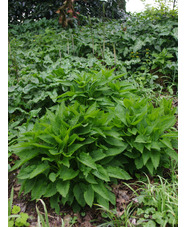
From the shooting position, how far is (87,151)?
1943 millimetres

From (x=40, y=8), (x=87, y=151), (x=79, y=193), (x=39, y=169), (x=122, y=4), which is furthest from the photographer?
(x=122, y=4)

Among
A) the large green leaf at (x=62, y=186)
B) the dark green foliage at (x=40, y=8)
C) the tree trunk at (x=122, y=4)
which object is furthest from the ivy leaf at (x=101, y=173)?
the tree trunk at (x=122, y=4)

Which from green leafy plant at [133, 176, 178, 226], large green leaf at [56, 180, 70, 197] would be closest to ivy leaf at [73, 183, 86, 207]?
large green leaf at [56, 180, 70, 197]

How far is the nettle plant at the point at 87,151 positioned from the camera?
1.71 metres

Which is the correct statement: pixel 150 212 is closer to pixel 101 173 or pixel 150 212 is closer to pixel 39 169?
pixel 101 173

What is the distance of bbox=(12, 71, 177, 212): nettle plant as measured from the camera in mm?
1712

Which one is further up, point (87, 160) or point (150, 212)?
point (87, 160)

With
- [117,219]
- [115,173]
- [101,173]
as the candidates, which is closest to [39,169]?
[101,173]

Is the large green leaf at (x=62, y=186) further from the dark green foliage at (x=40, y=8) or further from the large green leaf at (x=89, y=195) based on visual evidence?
the dark green foliage at (x=40, y=8)

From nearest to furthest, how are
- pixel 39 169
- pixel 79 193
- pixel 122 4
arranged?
1. pixel 39 169
2. pixel 79 193
3. pixel 122 4

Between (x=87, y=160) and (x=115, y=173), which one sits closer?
(x=87, y=160)

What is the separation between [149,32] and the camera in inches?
189

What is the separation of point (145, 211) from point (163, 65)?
10.4ft

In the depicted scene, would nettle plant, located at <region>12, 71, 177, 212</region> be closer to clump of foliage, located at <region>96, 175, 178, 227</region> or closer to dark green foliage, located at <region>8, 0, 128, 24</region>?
clump of foliage, located at <region>96, 175, 178, 227</region>
